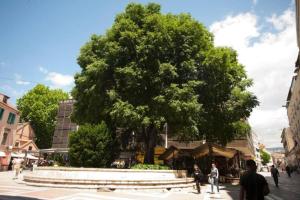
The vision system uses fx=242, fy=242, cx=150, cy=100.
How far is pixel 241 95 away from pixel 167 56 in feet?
23.0

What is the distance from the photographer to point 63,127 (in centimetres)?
4816

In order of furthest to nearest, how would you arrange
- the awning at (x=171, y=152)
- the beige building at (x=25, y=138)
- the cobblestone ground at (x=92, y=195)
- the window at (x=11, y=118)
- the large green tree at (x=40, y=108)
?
1. the large green tree at (x=40, y=108)
2. the beige building at (x=25, y=138)
3. the window at (x=11, y=118)
4. the awning at (x=171, y=152)
5. the cobblestone ground at (x=92, y=195)

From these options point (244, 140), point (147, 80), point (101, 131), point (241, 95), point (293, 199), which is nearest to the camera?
point (293, 199)

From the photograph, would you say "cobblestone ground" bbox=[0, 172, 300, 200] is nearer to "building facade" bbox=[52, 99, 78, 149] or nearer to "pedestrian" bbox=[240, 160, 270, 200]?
"pedestrian" bbox=[240, 160, 270, 200]

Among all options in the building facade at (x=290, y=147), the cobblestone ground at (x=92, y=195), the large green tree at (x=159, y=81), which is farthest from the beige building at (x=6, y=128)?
the building facade at (x=290, y=147)

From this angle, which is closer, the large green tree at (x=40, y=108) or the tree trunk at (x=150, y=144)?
the tree trunk at (x=150, y=144)

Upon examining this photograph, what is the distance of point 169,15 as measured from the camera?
21875 millimetres

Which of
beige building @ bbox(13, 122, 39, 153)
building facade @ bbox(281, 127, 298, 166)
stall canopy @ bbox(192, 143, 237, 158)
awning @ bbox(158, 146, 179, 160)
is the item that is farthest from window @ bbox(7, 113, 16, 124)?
building facade @ bbox(281, 127, 298, 166)

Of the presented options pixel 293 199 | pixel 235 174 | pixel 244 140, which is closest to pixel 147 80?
pixel 293 199

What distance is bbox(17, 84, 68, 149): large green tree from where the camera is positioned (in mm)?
53250

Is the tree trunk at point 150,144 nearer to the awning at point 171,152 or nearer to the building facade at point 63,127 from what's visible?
the awning at point 171,152

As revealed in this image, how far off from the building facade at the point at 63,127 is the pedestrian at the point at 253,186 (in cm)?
4403

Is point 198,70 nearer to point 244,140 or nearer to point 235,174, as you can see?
point 235,174

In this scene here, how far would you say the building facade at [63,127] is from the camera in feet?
155
